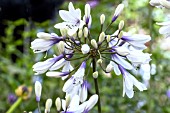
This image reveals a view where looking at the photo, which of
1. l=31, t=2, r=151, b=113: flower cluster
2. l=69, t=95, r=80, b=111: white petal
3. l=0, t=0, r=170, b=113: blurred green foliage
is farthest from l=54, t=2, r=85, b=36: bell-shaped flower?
l=0, t=0, r=170, b=113: blurred green foliage

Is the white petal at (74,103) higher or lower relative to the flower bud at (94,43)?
lower

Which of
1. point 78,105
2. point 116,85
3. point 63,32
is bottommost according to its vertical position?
point 116,85

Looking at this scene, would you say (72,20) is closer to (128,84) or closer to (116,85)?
(128,84)

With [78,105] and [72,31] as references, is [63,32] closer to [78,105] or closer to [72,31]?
[72,31]

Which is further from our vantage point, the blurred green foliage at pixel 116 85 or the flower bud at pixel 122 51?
the blurred green foliage at pixel 116 85

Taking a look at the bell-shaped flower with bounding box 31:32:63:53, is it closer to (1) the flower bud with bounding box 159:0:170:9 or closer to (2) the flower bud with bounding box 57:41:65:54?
(2) the flower bud with bounding box 57:41:65:54

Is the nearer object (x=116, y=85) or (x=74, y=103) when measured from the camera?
(x=74, y=103)

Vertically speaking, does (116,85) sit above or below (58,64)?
below

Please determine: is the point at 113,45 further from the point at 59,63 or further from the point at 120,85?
the point at 120,85

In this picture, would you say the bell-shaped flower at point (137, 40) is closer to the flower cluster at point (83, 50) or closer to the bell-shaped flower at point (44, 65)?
the flower cluster at point (83, 50)

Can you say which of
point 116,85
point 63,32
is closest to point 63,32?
point 63,32

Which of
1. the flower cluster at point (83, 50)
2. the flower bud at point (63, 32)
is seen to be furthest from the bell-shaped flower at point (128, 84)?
the flower bud at point (63, 32)

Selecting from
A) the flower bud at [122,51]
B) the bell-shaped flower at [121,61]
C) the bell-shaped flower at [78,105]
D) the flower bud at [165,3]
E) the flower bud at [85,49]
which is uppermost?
the flower bud at [165,3]
